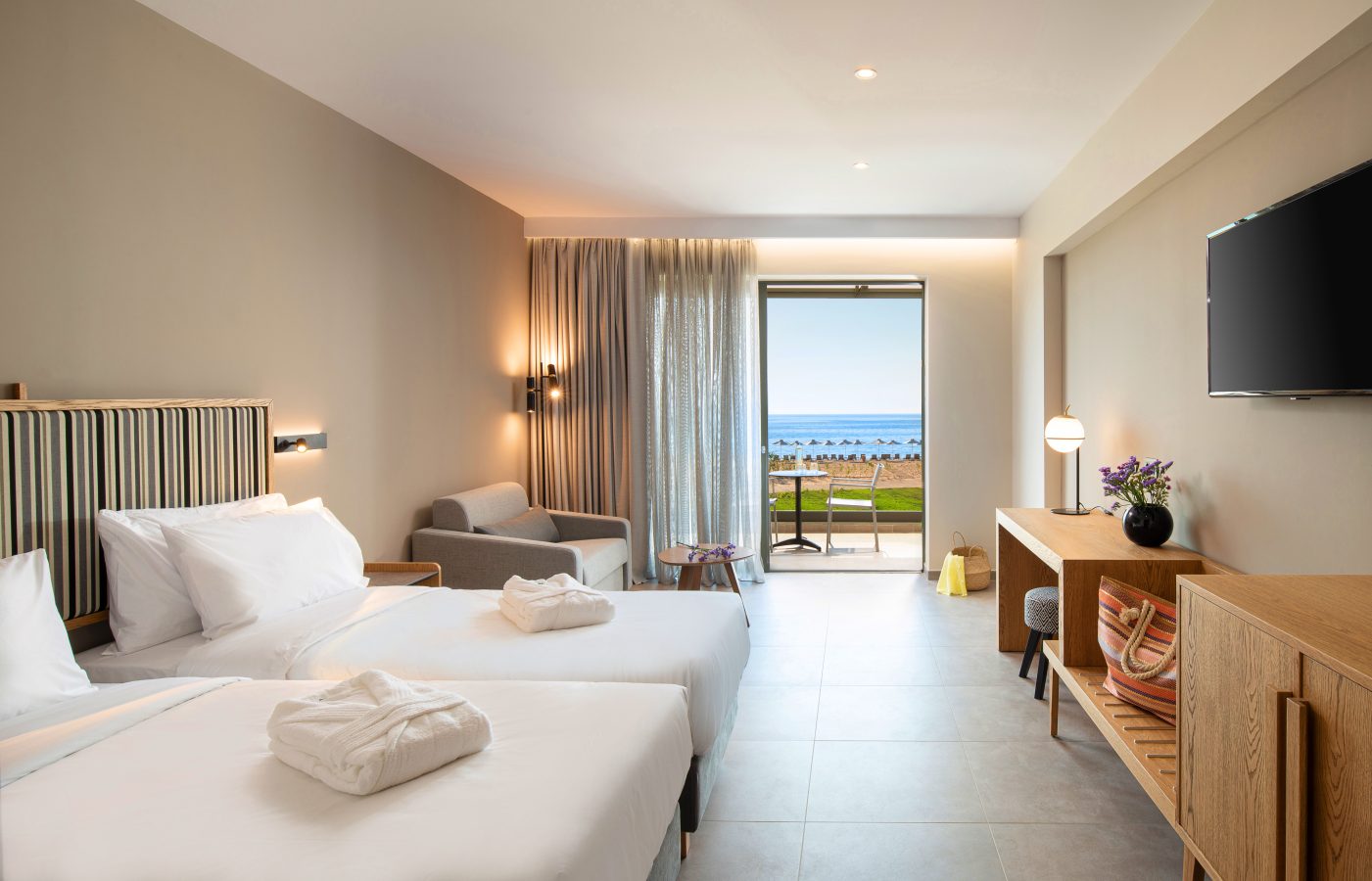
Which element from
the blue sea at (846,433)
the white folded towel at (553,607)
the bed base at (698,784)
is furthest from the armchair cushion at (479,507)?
the blue sea at (846,433)

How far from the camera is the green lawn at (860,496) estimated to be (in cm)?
861

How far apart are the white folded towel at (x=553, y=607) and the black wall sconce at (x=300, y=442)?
126cm

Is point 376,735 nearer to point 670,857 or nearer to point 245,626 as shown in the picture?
point 670,857

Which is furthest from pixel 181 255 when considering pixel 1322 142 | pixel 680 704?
pixel 1322 142

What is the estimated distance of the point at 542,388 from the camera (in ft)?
19.8

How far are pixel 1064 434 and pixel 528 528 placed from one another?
122 inches

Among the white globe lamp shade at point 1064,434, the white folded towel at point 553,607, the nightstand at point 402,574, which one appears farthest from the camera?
the white globe lamp shade at point 1064,434

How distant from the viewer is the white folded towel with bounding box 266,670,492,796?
1.58 m

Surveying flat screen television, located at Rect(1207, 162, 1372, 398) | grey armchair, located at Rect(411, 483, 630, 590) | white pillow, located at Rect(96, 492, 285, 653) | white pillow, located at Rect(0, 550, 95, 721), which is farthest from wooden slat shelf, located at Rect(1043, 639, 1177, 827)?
white pillow, located at Rect(96, 492, 285, 653)

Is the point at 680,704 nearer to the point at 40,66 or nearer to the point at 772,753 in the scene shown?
the point at 772,753

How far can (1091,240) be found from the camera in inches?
181

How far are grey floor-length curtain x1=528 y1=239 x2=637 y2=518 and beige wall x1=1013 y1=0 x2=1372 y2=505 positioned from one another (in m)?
2.81

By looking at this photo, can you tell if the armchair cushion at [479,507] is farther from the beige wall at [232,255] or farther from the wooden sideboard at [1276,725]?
the wooden sideboard at [1276,725]

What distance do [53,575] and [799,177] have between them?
158 inches
